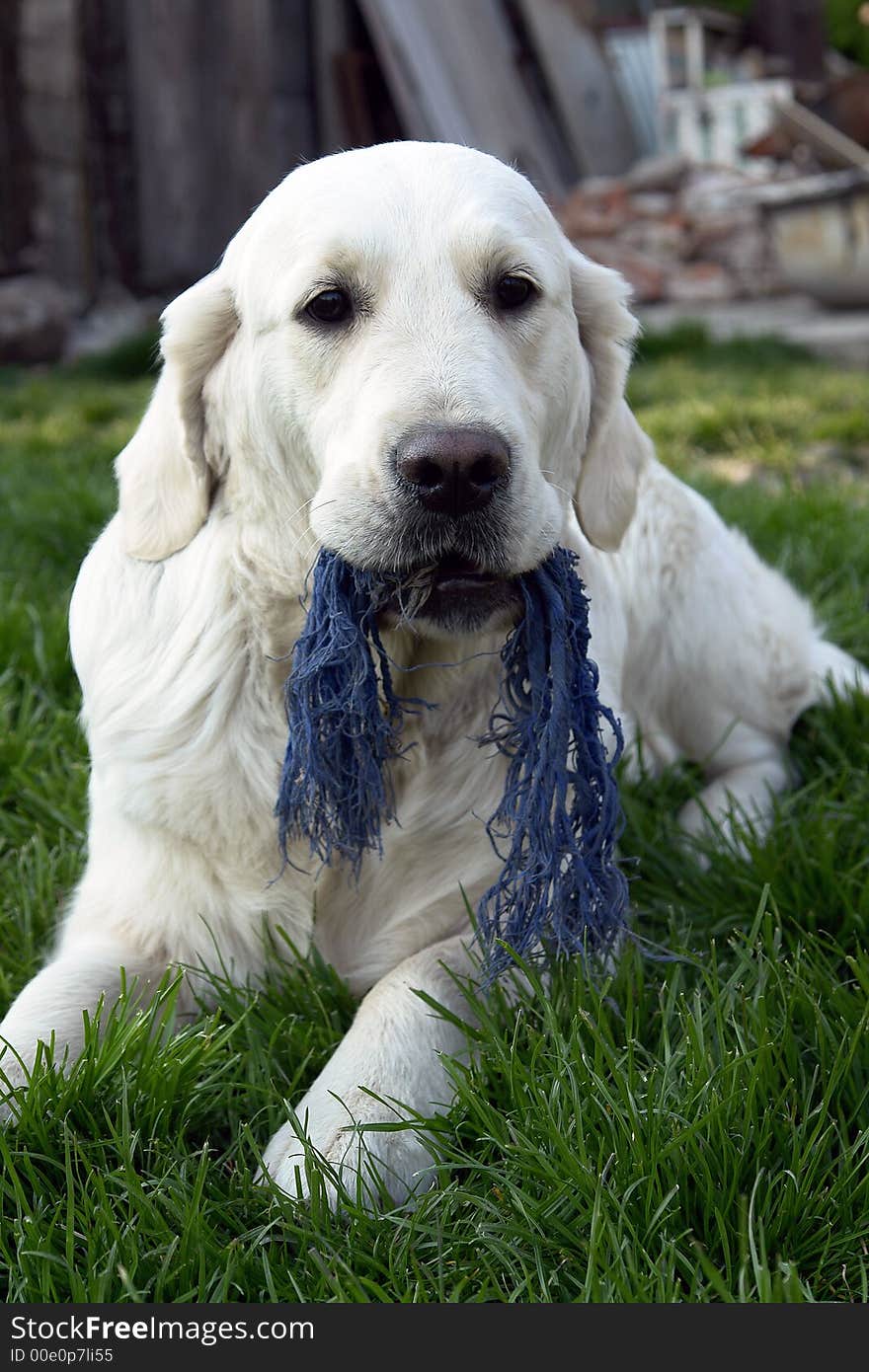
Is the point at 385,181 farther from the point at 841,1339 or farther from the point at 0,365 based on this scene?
the point at 0,365

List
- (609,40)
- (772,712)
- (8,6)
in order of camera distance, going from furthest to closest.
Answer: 1. (609,40)
2. (8,6)
3. (772,712)

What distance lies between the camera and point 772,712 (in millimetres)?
3189

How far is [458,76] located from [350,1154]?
10.3 meters

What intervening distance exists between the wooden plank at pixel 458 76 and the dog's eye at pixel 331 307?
862 centimetres

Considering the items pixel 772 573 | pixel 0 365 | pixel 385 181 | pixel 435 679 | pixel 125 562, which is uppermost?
pixel 385 181

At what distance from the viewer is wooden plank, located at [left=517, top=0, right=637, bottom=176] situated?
11.4 meters

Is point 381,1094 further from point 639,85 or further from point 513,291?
point 639,85

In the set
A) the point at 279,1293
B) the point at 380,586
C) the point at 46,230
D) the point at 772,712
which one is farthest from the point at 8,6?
the point at 279,1293

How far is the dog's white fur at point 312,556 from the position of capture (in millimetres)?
1847

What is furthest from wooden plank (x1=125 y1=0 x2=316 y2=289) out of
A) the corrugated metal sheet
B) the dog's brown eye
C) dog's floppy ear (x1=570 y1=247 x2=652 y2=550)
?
the dog's brown eye

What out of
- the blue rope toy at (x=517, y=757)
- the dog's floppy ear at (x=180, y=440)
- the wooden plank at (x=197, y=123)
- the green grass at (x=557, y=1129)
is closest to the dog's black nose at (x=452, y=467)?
the blue rope toy at (x=517, y=757)

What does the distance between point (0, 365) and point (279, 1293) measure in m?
8.33

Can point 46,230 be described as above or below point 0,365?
above

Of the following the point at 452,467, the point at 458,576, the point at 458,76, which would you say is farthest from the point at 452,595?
the point at 458,76
